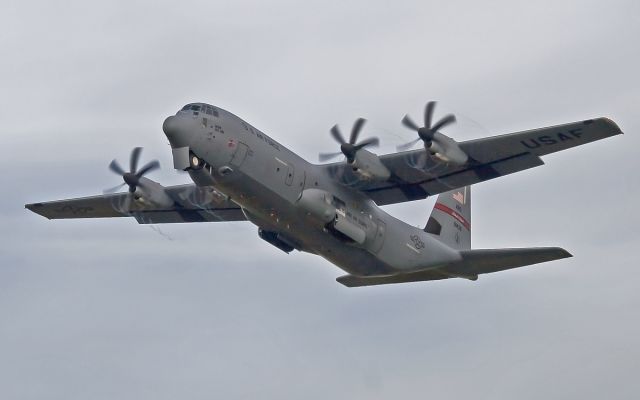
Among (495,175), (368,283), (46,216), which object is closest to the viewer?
(495,175)

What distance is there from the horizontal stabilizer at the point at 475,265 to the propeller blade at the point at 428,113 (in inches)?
243

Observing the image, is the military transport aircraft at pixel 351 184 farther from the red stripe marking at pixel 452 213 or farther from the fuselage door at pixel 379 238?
the red stripe marking at pixel 452 213

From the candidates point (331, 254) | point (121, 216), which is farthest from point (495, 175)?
point (121, 216)

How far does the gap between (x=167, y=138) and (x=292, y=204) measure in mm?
4937

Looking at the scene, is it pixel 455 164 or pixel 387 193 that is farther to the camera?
pixel 387 193

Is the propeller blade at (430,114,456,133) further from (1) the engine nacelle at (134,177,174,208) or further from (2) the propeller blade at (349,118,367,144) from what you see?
(1) the engine nacelle at (134,177,174,208)

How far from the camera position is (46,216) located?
5388 centimetres

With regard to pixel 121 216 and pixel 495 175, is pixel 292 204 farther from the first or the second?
pixel 121 216

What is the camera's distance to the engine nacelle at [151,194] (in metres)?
50.1

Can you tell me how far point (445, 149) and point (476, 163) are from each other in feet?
6.91

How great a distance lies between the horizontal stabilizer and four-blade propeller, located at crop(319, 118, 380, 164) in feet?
18.8

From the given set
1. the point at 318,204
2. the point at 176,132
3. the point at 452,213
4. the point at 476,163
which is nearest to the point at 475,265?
the point at 476,163

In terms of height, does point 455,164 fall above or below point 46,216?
above

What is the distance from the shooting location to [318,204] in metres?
45.3
